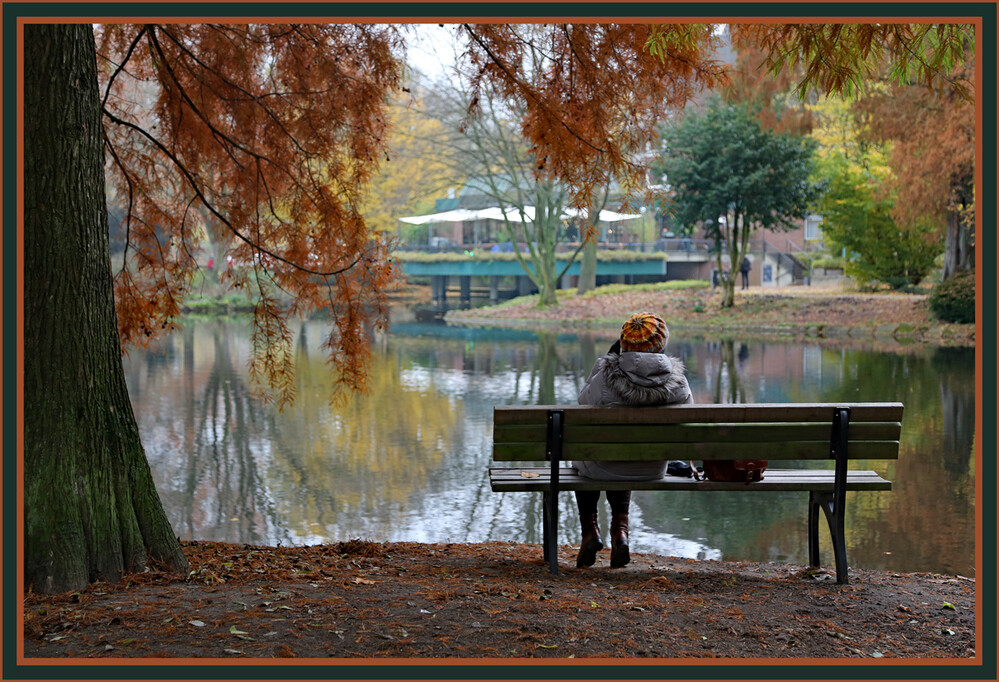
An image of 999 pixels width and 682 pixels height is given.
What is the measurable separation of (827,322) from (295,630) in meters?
24.1

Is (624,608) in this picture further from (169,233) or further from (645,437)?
(169,233)

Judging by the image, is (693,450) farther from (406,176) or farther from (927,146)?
(406,176)

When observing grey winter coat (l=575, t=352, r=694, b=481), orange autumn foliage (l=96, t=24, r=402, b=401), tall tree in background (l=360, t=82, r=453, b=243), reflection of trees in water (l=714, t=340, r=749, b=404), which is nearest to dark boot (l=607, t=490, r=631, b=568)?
grey winter coat (l=575, t=352, r=694, b=481)

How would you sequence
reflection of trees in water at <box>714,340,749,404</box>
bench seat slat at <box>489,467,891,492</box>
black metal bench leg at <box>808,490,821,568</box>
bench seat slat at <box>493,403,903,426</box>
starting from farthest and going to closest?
reflection of trees in water at <box>714,340,749,404</box>
black metal bench leg at <box>808,490,821,568</box>
bench seat slat at <box>489,467,891,492</box>
bench seat slat at <box>493,403,903,426</box>

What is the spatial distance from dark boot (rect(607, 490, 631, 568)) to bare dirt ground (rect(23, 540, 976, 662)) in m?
0.07

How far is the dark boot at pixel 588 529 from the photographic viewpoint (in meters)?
4.86

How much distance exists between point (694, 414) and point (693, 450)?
0.57ft

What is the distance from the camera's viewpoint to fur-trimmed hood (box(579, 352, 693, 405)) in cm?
461

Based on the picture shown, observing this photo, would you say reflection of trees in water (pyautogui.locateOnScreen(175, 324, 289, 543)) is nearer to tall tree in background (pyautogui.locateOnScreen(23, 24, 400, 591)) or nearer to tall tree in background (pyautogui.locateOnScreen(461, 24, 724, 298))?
tall tree in background (pyautogui.locateOnScreen(23, 24, 400, 591))

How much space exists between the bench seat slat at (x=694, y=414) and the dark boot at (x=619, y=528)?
0.56 metres

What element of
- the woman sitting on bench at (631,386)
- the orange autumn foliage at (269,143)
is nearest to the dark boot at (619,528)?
the woman sitting on bench at (631,386)

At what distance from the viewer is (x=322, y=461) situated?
29.7 feet

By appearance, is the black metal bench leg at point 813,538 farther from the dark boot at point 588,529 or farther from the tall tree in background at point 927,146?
the tall tree in background at point 927,146

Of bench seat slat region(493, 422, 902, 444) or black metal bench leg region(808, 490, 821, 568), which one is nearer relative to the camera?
bench seat slat region(493, 422, 902, 444)
